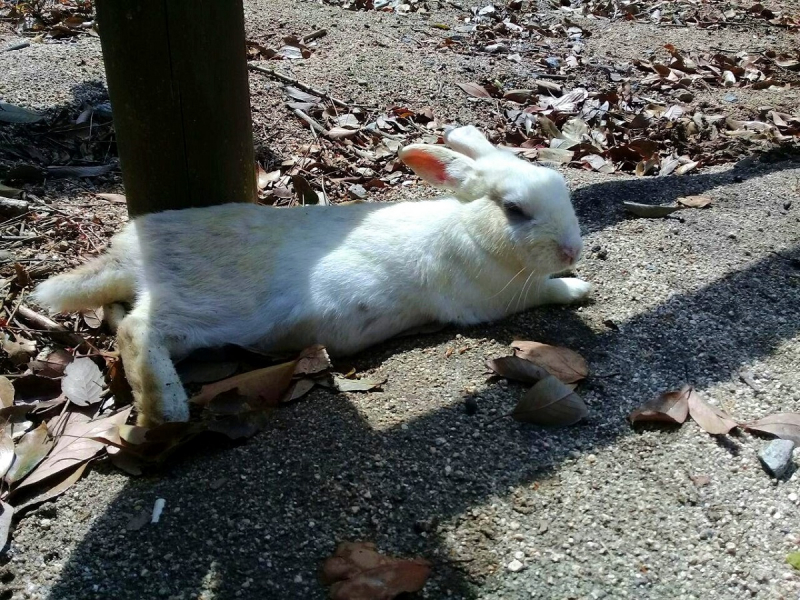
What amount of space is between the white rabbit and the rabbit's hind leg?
0.03 ft

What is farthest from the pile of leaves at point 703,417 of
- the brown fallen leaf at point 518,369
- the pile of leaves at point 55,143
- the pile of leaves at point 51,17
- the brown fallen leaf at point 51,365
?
the pile of leaves at point 51,17

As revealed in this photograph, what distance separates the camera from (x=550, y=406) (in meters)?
2.85

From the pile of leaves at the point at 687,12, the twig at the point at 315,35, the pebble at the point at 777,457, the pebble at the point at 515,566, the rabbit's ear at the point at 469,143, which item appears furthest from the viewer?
the pile of leaves at the point at 687,12

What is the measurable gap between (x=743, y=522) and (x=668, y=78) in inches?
212

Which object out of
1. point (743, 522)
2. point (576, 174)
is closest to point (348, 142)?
point (576, 174)

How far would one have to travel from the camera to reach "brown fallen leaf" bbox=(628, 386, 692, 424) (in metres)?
2.79

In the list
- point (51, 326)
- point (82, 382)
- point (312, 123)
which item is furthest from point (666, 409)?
point (312, 123)

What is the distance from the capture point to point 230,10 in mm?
3268

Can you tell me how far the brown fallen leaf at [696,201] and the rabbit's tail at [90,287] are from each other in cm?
308

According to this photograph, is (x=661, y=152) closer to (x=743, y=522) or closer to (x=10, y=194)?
(x=743, y=522)

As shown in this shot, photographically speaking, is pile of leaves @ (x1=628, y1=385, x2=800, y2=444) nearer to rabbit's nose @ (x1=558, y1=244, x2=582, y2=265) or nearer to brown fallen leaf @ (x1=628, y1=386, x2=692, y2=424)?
brown fallen leaf @ (x1=628, y1=386, x2=692, y2=424)

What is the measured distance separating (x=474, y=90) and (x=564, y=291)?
3.14 metres

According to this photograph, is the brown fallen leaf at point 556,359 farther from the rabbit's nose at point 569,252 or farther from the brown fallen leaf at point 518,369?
the rabbit's nose at point 569,252

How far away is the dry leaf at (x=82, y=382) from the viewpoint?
3139mm
